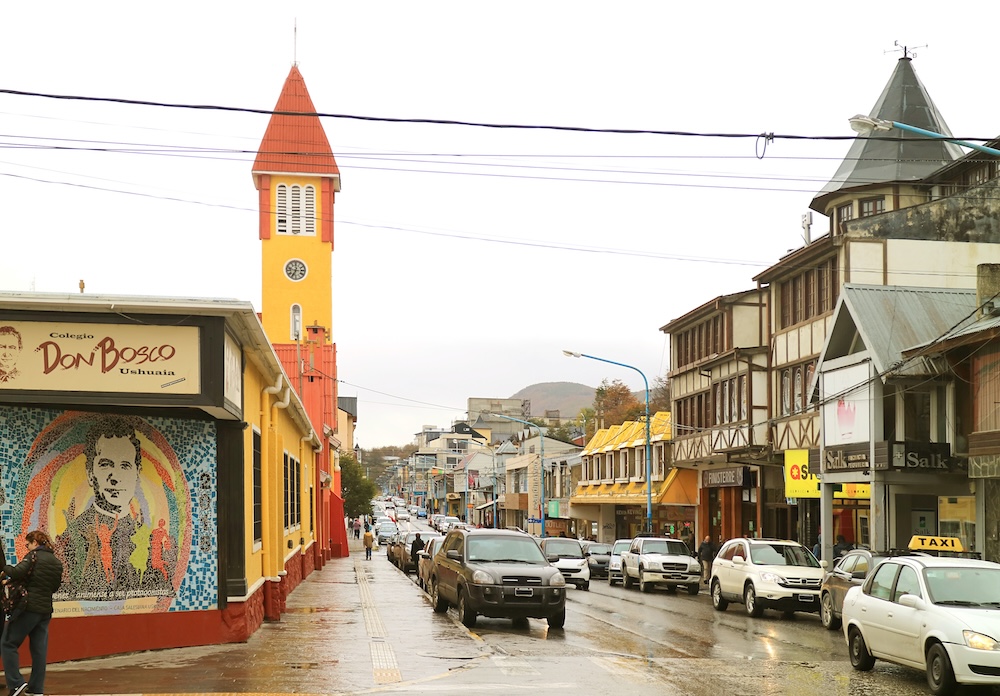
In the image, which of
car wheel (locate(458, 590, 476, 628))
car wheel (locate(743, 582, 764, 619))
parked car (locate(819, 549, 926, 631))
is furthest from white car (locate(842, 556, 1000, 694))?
car wheel (locate(743, 582, 764, 619))

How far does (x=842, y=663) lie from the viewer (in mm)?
15227

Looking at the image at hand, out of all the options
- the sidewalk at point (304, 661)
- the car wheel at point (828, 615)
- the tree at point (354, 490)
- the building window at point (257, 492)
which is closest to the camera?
the sidewalk at point (304, 661)

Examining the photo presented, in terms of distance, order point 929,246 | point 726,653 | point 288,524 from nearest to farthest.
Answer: point 726,653, point 288,524, point 929,246

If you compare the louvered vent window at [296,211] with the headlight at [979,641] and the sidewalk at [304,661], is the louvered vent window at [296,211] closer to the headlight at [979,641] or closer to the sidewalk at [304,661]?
the sidewalk at [304,661]

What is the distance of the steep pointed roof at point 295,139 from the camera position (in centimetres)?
6288

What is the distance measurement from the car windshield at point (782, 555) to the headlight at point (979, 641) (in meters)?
11.9

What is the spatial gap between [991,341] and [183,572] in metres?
17.0

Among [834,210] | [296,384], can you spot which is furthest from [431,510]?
[834,210]

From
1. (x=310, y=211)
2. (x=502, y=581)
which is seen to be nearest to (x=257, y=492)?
(x=502, y=581)

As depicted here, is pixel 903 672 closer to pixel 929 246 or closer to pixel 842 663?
pixel 842 663

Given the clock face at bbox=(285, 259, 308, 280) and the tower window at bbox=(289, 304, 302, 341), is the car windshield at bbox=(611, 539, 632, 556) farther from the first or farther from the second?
the clock face at bbox=(285, 259, 308, 280)

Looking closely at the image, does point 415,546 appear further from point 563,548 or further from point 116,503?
point 116,503

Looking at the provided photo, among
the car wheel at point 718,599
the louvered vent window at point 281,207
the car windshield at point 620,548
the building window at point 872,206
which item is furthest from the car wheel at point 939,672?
the louvered vent window at point 281,207

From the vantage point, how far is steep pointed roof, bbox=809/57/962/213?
39.1m
